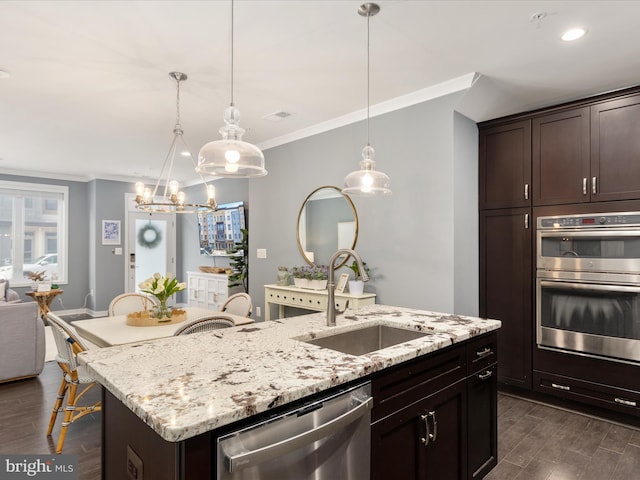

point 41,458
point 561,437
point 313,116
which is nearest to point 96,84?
point 313,116

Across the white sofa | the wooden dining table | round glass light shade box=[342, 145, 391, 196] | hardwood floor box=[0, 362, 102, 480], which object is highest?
round glass light shade box=[342, 145, 391, 196]

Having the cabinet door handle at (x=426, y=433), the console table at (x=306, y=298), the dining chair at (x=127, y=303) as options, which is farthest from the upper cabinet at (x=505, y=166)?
the dining chair at (x=127, y=303)

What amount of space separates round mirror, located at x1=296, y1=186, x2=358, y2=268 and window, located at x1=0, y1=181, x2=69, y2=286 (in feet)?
17.6

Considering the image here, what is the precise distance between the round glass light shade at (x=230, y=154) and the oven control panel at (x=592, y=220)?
8.49ft

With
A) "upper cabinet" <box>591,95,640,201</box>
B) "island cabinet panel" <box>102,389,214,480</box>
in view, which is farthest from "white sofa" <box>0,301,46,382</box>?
"upper cabinet" <box>591,95,640,201</box>

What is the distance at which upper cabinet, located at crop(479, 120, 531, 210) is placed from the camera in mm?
3426

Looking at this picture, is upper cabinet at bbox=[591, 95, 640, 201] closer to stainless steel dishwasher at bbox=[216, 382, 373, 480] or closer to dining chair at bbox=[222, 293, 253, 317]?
stainless steel dishwasher at bbox=[216, 382, 373, 480]

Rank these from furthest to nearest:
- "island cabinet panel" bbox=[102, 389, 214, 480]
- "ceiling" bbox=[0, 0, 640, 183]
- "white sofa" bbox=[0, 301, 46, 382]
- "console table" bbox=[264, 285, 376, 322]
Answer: "white sofa" bbox=[0, 301, 46, 382]
"console table" bbox=[264, 285, 376, 322]
"ceiling" bbox=[0, 0, 640, 183]
"island cabinet panel" bbox=[102, 389, 214, 480]

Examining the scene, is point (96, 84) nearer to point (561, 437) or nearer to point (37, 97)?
point (37, 97)

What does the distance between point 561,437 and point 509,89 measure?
275cm

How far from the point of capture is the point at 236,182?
22.1 feet

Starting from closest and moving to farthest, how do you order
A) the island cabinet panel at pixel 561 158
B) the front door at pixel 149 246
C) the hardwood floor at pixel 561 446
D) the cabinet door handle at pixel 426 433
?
the cabinet door handle at pixel 426 433, the hardwood floor at pixel 561 446, the island cabinet panel at pixel 561 158, the front door at pixel 149 246

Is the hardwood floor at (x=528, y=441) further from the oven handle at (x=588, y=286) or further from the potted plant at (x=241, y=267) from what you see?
the potted plant at (x=241, y=267)

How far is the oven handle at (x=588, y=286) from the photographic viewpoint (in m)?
2.87
